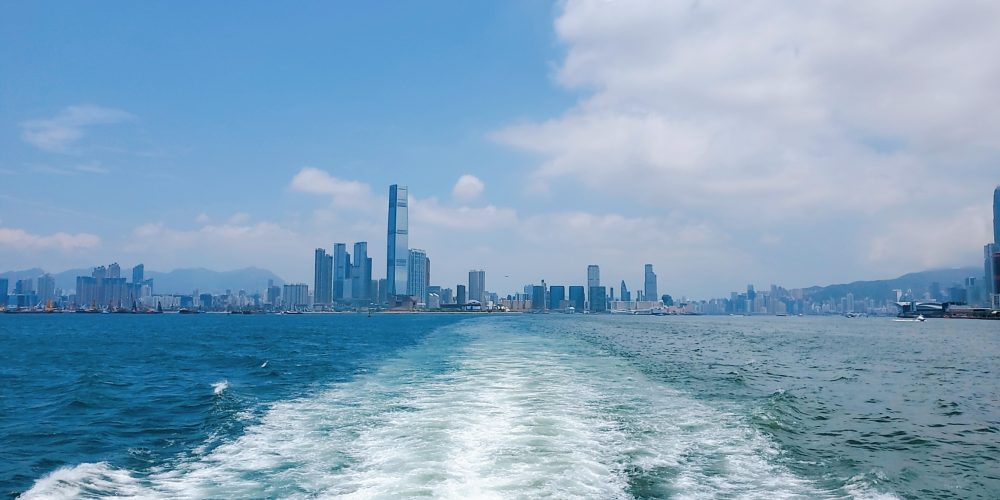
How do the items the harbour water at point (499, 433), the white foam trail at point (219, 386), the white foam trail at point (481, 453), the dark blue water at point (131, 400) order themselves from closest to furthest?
the white foam trail at point (481, 453) → the harbour water at point (499, 433) → the dark blue water at point (131, 400) → the white foam trail at point (219, 386)

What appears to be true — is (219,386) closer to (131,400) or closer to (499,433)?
(131,400)

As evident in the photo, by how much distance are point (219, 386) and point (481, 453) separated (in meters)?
17.2

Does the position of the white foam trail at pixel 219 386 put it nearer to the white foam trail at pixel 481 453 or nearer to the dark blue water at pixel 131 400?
the dark blue water at pixel 131 400

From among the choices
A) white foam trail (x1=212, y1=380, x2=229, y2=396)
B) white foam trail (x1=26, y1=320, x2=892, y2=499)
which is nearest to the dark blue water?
Result: white foam trail (x1=212, y1=380, x2=229, y2=396)

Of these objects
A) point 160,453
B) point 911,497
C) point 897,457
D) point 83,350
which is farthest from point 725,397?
point 83,350

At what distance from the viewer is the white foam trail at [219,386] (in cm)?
2439

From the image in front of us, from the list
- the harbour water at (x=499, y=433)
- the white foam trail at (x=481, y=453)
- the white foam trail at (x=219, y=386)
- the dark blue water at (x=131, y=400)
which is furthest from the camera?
the white foam trail at (x=219, y=386)

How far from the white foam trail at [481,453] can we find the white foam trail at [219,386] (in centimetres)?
448

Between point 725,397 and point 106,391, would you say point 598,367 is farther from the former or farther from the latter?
point 106,391

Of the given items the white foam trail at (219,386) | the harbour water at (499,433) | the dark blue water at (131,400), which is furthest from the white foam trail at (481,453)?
the white foam trail at (219,386)

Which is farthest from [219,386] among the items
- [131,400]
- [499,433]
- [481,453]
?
[481,453]

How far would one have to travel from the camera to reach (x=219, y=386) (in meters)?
26.0

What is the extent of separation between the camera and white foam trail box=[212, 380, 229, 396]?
24391mm

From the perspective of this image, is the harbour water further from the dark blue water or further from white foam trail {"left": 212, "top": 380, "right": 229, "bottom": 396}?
white foam trail {"left": 212, "top": 380, "right": 229, "bottom": 396}
